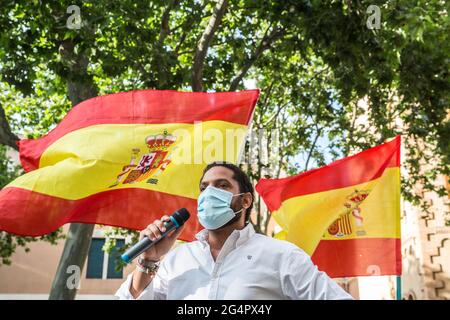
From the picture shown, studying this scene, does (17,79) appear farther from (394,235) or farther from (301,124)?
(301,124)

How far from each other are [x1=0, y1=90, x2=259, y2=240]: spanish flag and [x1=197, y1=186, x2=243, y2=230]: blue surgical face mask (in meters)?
1.66

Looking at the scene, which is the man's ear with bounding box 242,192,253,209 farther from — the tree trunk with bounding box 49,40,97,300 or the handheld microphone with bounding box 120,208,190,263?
the tree trunk with bounding box 49,40,97,300

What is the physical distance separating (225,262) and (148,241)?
41cm

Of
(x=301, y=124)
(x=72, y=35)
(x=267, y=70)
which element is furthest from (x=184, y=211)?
(x=301, y=124)

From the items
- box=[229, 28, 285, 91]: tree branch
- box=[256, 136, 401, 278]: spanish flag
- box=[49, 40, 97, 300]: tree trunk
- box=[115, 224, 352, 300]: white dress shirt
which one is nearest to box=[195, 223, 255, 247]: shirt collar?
box=[115, 224, 352, 300]: white dress shirt

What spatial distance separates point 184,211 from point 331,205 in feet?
12.9

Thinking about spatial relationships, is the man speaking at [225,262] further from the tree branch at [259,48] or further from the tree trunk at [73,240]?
the tree branch at [259,48]

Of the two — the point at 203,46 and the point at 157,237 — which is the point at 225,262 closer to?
the point at 157,237

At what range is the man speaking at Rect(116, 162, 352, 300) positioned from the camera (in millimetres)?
2195

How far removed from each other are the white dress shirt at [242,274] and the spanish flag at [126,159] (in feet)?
6.14

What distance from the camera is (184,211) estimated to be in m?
2.57

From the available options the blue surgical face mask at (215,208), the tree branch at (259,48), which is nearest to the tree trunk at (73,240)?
the tree branch at (259,48)

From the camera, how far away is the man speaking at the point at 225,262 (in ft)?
7.20

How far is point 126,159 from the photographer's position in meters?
4.52
